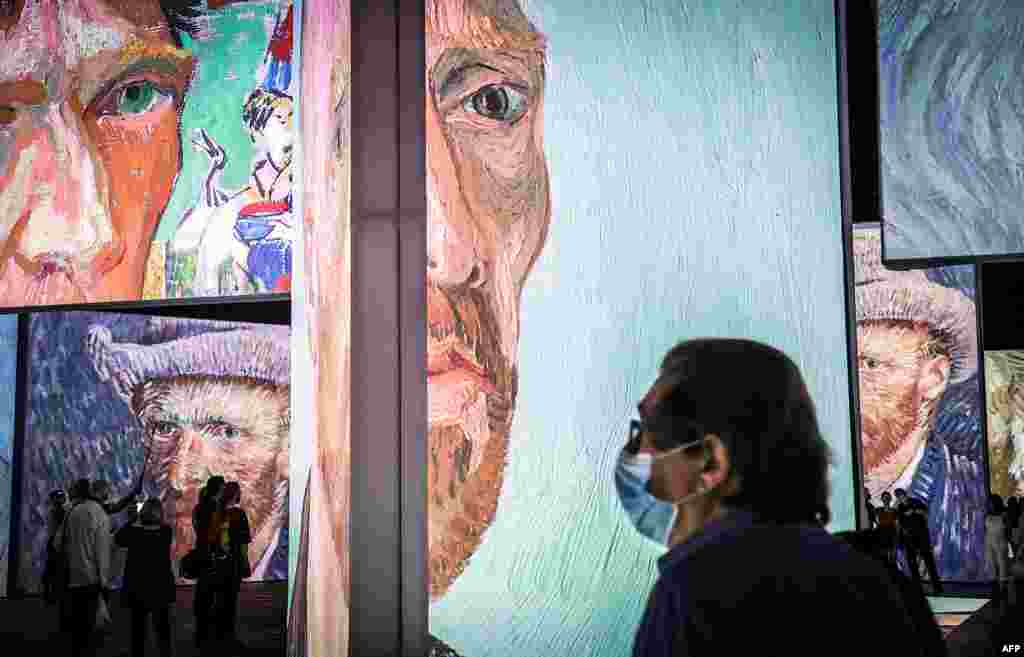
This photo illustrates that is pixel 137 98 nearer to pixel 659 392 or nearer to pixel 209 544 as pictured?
pixel 209 544

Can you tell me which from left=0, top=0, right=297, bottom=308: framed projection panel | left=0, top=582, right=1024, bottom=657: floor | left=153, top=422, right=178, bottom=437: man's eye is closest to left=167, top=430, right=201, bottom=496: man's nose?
left=153, top=422, right=178, bottom=437: man's eye

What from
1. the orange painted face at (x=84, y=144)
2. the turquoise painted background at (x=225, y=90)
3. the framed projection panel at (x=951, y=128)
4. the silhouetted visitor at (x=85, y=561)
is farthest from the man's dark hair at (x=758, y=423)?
the silhouetted visitor at (x=85, y=561)

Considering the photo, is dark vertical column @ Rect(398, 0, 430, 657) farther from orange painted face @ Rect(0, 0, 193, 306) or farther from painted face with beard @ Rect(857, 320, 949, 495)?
painted face with beard @ Rect(857, 320, 949, 495)

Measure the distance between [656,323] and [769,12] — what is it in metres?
1.00

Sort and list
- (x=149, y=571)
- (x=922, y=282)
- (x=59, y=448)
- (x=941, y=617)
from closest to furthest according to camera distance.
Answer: (x=149, y=571)
(x=941, y=617)
(x=59, y=448)
(x=922, y=282)

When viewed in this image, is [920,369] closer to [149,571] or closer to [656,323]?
[149,571]

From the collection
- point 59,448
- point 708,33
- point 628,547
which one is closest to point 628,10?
point 708,33

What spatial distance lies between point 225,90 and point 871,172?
446cm

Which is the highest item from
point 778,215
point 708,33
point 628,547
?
point 708,33

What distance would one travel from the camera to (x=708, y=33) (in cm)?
363

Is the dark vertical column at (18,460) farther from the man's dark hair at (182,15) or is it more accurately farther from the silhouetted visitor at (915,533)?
the silhouetted visitor at (915,533)

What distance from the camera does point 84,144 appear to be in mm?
7148

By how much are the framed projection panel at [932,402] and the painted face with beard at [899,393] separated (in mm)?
12

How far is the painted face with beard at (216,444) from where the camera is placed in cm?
1399
